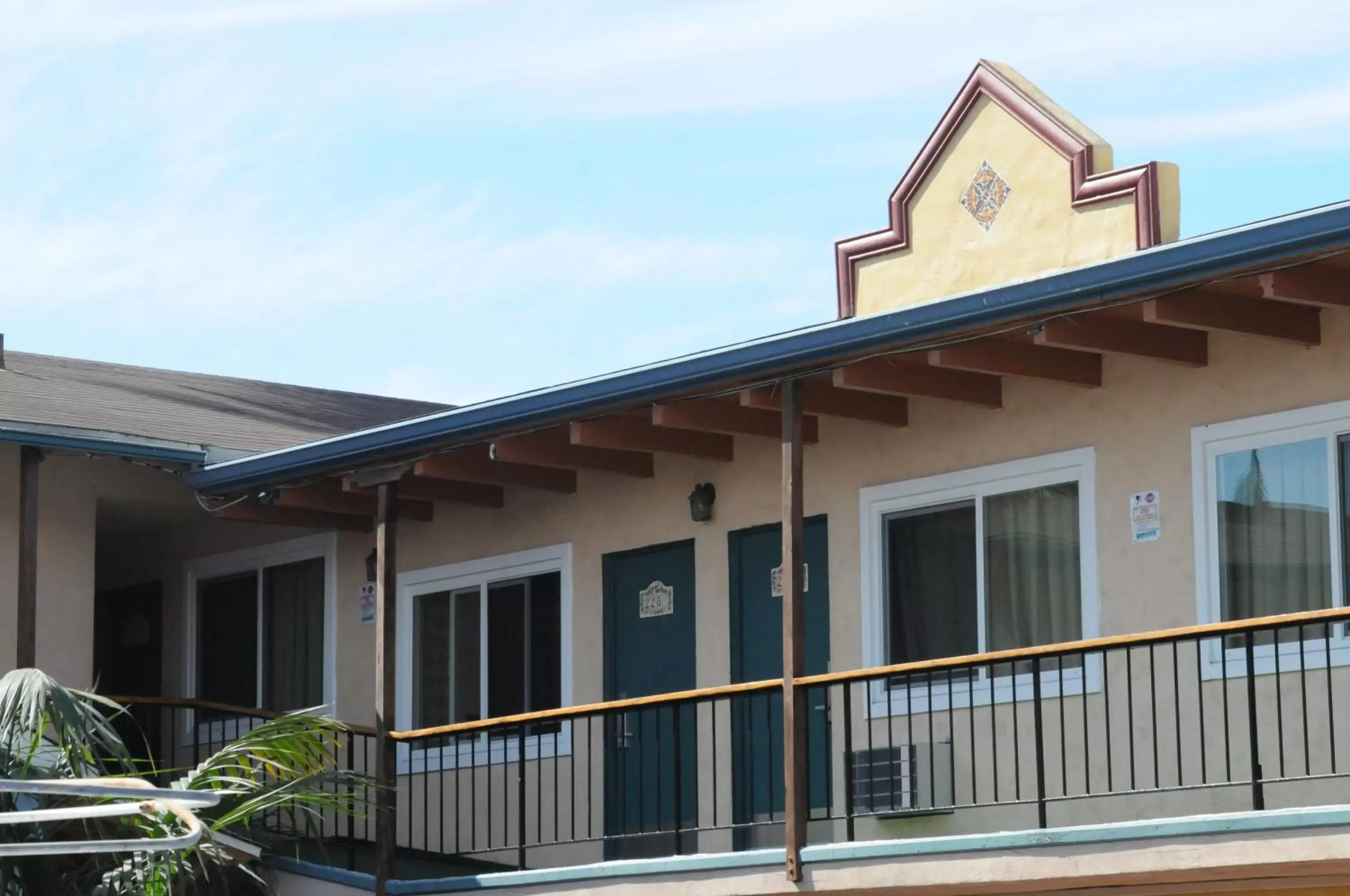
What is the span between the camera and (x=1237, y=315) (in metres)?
11.0

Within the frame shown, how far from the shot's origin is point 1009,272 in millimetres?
15469

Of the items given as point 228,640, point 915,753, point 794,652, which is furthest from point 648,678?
point 228,640

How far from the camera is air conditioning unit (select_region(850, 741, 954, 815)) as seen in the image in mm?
12359

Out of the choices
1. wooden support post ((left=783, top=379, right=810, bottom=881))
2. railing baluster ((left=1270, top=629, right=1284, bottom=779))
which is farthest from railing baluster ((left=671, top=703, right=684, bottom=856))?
railing baluster ((left=1270, top=629, right=1284, bottom=779))

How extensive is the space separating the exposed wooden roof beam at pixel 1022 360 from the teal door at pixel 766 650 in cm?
215

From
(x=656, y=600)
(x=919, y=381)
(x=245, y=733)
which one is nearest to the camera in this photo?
(x=919, y=381)

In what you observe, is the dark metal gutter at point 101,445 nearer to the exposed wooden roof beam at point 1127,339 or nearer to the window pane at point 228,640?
the window pane at point 228,640

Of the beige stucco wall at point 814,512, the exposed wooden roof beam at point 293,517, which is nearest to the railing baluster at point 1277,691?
the beige stucco wall at point 814,512

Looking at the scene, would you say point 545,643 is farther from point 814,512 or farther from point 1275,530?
point 1275,530

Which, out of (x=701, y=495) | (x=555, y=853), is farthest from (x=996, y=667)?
(x=555, y=853)

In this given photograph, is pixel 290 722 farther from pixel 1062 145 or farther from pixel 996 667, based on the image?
pixel 1062 145

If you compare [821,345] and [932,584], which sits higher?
[821,345]

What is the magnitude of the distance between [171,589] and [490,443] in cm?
520

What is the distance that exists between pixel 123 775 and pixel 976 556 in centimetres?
526
